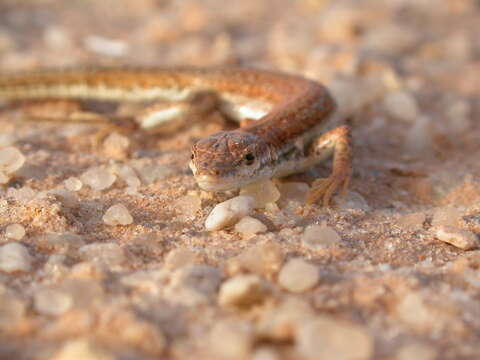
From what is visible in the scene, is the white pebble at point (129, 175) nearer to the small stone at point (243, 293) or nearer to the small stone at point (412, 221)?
the small stone at point (243, 293)

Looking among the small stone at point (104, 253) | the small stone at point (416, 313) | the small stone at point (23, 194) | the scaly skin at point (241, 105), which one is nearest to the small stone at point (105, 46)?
the scaly skin at point (241, 105)

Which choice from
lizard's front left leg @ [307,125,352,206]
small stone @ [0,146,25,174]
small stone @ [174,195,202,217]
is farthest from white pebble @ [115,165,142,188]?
lizard's front left leg @ [307,125,352,206]

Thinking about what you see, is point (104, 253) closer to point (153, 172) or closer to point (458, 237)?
point (153, 172)

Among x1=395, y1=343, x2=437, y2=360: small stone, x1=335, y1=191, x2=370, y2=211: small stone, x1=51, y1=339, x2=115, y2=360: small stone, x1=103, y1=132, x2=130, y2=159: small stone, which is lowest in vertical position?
x1=335, y1=191, x2=370, y2=211: small stone

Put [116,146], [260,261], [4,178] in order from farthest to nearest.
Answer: [116,146], [4,178], [260,261]

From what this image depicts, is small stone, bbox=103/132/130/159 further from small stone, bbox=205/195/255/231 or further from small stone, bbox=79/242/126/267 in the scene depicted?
small stone, bbox=79/242/126/267

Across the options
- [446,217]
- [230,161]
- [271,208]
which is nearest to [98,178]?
[230,161]
